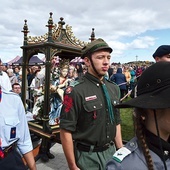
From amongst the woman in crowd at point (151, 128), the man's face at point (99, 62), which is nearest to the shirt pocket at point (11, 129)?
the man's face at point (99, 62)

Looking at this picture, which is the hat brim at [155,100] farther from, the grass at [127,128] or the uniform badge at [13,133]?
the grass at [127,128]

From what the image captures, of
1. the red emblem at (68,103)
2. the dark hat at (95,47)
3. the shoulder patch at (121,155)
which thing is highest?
the dark hat at (95,47)

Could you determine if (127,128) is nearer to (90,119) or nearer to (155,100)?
(90,119)

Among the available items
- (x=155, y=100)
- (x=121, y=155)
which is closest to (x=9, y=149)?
(x=121, y=155)

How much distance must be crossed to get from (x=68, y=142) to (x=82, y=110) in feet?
1.06

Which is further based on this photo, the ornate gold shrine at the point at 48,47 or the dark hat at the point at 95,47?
the ornate gold shrine at the point at 48,47

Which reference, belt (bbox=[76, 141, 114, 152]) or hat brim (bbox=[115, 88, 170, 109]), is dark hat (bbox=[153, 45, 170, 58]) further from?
hat brim (bbox=[115, 88, 170, 109])

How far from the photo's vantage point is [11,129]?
1796 mm

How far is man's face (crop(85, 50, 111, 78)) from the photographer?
82.4 inches

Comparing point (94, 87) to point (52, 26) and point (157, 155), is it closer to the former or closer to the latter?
point (157, 155)

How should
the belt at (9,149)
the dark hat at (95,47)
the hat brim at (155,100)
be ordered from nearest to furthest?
the hat brim at (155,100) → the belt at (9,149) → the dark hat at (95,47)

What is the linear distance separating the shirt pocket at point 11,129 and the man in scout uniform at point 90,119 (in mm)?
406

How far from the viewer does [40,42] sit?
12.9 ft

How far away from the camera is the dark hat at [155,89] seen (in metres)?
0.92
